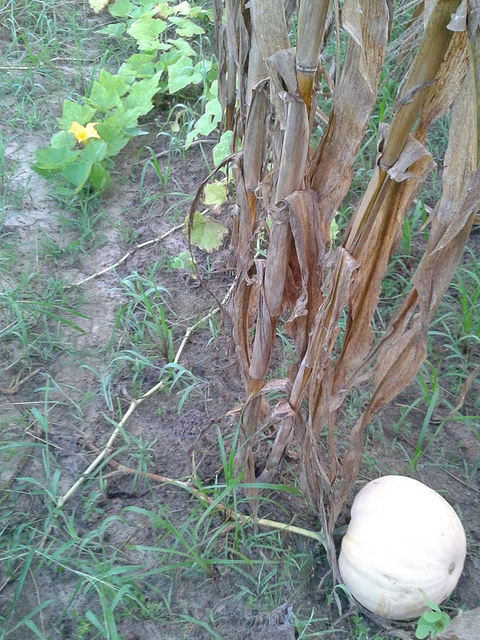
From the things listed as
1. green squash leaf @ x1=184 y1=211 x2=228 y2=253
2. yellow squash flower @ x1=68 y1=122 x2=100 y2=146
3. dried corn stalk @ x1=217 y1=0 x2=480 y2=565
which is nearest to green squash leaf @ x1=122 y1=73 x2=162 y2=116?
yellow squash flower @ x1=68 y1=122 x2=100 y2=146

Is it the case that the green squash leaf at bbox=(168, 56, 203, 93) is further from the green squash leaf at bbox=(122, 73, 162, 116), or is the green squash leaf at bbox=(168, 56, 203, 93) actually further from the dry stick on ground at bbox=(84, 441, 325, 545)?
the dry stick on ground at bbox=(84, 441, 325, 545)

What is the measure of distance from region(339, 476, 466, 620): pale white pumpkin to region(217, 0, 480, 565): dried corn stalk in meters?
0.09

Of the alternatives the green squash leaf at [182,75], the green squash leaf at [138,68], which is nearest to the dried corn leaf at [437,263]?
the green squash leaf at [182,75]

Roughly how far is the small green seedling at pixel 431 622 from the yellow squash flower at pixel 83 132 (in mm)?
2001

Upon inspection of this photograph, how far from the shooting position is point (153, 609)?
4.38 feet

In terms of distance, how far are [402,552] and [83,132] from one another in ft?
6.27

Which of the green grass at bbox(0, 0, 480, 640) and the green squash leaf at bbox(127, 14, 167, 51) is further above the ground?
the green squash leaf at bbox(127, 14, 167, 51)

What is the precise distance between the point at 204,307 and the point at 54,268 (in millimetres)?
593

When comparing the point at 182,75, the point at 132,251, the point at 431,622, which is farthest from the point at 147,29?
the point at 431,622

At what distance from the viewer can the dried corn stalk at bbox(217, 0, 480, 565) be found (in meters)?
0.83

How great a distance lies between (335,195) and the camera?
41.1 inches

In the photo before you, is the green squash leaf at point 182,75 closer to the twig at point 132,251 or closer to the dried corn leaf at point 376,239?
the twig at point 132,251

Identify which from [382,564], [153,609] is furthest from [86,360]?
[382,564]

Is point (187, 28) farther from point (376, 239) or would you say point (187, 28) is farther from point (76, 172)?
point (376, 239)
